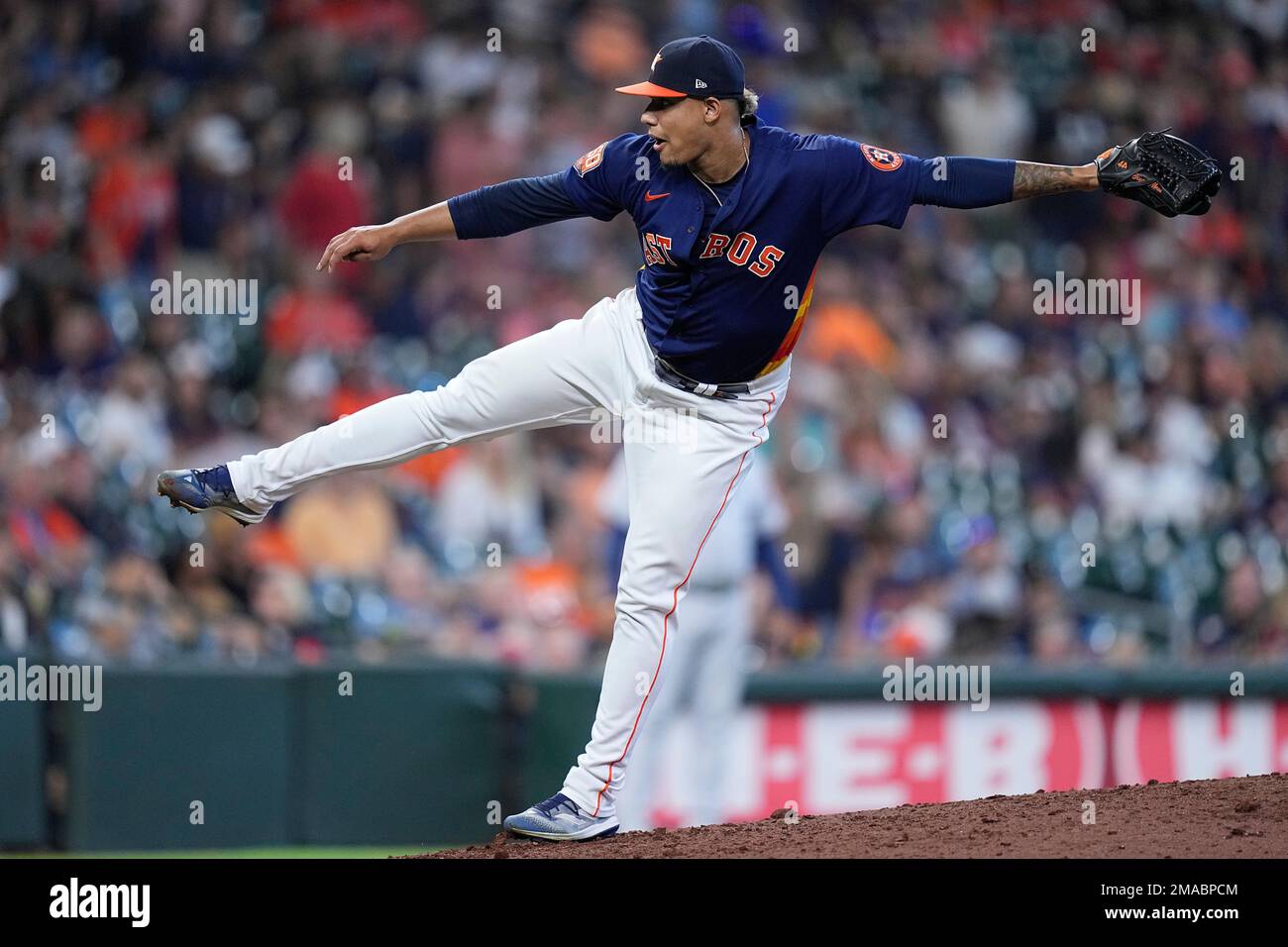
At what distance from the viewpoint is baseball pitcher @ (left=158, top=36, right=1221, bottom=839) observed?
4695mm

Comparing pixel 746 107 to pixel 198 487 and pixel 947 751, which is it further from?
pixel 947 751

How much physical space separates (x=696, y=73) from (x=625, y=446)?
3.47 ft

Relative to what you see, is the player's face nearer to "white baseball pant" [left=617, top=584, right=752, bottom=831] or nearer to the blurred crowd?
"white baseball pant" [left=617, top=584, right=752, bottom=831]

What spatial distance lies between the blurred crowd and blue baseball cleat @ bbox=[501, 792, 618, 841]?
3.62m

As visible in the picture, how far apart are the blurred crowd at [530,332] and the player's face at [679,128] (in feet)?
14.2

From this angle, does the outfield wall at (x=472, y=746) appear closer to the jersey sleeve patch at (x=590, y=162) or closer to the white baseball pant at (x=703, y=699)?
the white baseball pant at (x=703, y=699)

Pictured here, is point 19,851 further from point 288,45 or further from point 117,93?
point 288,45

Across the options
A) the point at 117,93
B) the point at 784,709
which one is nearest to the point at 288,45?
the point at 117,93

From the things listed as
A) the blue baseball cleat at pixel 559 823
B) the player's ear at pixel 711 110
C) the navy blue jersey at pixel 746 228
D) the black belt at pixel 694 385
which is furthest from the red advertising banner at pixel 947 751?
the player's ear at pixel 711 110

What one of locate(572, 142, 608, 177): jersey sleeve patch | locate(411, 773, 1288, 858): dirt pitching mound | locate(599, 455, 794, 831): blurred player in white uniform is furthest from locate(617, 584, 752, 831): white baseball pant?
locate(572, 142, 608, 177): jersey sleeve patch

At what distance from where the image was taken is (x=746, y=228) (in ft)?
15.7

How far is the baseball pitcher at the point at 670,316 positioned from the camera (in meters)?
4.70

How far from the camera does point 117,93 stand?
10.5 metres

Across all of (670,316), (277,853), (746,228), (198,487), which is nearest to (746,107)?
(746,228)
